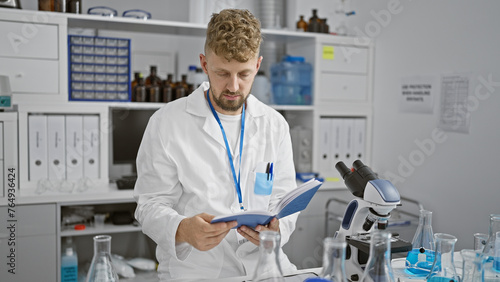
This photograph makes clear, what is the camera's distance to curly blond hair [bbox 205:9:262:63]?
4.77 ft

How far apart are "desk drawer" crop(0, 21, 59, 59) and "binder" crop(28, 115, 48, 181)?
35 centimetres

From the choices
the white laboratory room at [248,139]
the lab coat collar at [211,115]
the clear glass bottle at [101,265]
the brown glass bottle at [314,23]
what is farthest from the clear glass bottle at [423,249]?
the brown glass bottle at [314,23]

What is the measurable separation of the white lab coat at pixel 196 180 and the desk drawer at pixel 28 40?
123 centimetres

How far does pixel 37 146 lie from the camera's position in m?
2.51

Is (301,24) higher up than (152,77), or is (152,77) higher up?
(301,24)

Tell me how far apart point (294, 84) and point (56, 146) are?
1628mm

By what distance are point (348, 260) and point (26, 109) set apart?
1.98 m

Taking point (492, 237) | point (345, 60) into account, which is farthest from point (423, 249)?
point (345, 60)

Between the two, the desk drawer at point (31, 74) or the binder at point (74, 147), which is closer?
the desk drawer at point (31, 74)

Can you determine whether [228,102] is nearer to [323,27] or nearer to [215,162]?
[215,162]

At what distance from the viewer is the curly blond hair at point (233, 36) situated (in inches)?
57.2

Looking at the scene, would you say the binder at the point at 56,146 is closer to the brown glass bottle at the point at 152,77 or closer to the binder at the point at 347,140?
the brown glass bottle at the point at 152,77

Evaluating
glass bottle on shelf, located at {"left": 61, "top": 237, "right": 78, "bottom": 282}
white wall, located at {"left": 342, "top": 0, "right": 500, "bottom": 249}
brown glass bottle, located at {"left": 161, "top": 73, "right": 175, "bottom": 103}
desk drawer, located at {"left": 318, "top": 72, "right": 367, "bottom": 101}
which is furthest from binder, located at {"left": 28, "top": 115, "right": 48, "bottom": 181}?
white wall, located at {"left": 342, "top": 0, "right": 500, "bottom": 249}

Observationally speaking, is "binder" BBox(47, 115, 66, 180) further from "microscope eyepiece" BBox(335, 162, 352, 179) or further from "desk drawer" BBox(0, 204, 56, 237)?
"microscope eyepiece" BBox(335, 162, 352, 179)
